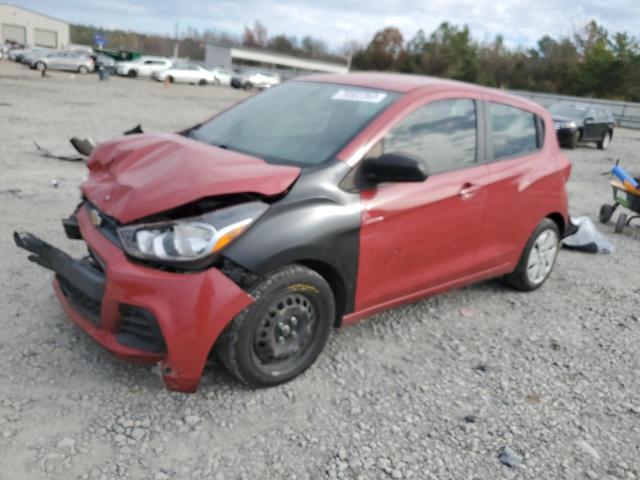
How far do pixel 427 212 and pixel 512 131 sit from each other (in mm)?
1378

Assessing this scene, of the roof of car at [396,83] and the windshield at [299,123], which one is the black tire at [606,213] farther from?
the windshield at [299,123]

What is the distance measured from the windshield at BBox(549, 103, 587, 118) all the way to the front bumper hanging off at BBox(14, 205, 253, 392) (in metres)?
18.8

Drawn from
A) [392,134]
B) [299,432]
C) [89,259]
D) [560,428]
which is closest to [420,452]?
[299,432]

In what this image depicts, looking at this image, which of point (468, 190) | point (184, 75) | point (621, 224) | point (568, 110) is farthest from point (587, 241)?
point (184, 75)

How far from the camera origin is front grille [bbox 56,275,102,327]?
312cm

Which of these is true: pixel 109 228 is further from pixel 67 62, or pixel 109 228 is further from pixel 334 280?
pixel 67 62

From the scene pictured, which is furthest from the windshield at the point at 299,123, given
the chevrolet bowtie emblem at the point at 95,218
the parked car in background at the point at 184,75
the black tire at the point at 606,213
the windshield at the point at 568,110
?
the parked car in background at the point at 184,75

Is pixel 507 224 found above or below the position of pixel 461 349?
above

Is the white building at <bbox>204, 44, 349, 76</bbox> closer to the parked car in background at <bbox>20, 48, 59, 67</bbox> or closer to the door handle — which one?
the parked car in background at <bbox>20, 48, 59, 67</bbox>

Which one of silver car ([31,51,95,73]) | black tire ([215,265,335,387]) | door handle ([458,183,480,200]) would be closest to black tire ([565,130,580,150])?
door handle ([458,183,480,200])

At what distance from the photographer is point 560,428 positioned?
10.4 feet

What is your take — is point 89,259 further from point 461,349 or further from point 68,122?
point 68,122

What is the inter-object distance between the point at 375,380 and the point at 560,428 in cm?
105

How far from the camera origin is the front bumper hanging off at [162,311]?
2.78 m
